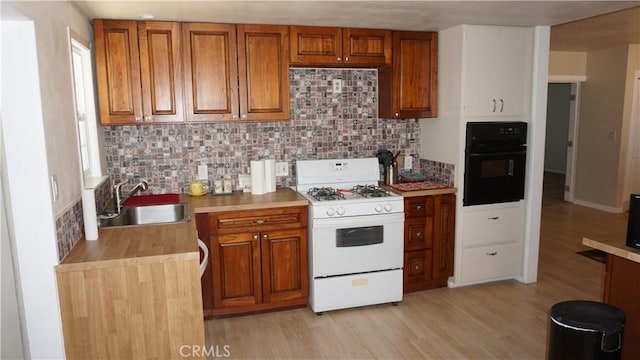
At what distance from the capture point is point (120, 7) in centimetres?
Answer: 294

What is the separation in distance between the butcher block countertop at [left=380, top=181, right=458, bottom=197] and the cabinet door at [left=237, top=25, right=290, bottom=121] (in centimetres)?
109

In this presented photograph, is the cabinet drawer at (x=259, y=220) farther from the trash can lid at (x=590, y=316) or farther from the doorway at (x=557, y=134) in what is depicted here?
the doorway at (x=557, y=134)

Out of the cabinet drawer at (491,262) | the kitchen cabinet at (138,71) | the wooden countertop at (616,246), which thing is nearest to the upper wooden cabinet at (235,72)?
the kitchen cabinet at (138,71)

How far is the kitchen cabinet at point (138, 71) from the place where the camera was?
327cm

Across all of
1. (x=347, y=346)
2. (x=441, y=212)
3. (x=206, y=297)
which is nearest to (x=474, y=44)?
(x=441, y=212)

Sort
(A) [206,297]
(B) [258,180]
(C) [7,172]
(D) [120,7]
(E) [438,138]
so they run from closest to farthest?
1. (C) [7,172]
2. (D) [120,7]
3. (A) [206,297]
4. (B) [258,180]
5. (E) [438,138]

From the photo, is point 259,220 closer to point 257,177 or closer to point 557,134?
point 257,177

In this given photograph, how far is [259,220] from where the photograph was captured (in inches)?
133

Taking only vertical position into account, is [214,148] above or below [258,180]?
above

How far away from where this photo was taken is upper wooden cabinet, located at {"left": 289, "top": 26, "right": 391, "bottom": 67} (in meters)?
3.61

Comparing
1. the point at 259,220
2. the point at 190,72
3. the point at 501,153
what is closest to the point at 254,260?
the point at 259,220

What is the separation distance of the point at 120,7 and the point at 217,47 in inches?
28.6

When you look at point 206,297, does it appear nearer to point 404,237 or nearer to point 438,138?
point 404,237

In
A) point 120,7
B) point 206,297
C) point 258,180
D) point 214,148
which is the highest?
point 120,7
